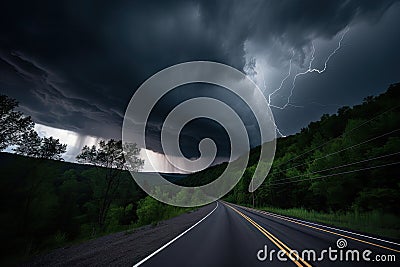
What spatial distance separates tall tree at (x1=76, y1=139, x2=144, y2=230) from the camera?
92.7 ft

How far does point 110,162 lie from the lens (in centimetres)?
2945

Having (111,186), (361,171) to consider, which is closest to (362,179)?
(361,171)

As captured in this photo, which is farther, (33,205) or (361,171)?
(361,171)

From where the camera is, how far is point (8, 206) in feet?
69.5

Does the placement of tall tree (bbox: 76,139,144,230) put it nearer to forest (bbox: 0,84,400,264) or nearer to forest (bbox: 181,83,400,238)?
forest (bbox: 0,84,400,264)

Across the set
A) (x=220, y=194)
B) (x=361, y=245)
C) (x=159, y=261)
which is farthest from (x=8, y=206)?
(x=220, y=194)

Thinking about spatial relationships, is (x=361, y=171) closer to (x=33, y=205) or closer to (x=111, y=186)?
(x=111, y=186)

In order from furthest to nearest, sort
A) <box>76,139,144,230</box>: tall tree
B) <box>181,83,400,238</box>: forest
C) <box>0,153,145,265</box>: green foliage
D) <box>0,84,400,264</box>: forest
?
<box>76,139,144,230</box>: tall tree, <box>0,153,145,265</box>: green foliage, <box>0,84,400,264</box>: forest, <box>181,83,400,238</box>: forest

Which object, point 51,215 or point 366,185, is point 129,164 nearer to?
point 51,215

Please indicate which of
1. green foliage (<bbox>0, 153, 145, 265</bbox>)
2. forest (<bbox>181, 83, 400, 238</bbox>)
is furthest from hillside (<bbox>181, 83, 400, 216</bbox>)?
green foliage (<bbox>0, 153, 145, 265</bbox>)

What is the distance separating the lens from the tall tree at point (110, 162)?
28.2 m

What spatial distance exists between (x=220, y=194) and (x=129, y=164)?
144420 mm

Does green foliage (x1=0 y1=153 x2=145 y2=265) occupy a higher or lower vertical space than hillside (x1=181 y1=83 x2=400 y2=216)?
lower

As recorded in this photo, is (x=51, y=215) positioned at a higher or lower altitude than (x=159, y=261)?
lower
